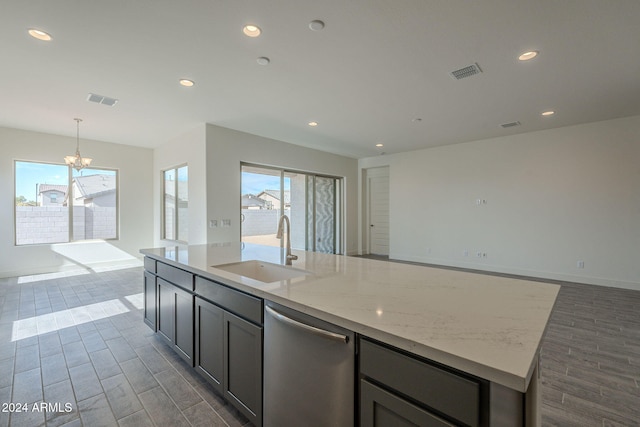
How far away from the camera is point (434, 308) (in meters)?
1.14

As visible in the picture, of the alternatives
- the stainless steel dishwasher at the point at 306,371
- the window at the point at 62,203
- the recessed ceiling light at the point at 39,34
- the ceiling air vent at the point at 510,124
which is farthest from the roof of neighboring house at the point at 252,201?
the ceiling air vent at the point at 510,124

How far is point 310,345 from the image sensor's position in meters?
1.21

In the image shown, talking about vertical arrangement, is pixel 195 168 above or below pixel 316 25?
below

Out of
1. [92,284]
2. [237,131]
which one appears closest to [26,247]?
[92,284]

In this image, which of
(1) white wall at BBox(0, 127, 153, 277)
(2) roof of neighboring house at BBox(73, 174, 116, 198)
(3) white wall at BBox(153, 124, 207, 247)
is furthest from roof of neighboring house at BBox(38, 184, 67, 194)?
(3) white wall at BBox(153, 124, 207, 247)

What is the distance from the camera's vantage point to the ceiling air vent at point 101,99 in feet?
12.4

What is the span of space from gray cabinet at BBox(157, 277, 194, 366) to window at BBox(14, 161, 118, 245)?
5.18m

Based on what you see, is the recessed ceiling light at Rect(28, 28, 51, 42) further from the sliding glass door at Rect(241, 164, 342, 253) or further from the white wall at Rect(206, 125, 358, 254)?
the sliding glass door at Rect(241, 164, 342, 253)

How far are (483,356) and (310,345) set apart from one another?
68cm

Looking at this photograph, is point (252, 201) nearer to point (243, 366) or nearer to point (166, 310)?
point (166, 310)

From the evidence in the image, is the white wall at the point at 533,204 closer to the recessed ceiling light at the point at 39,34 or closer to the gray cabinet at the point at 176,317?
the gray cabinet at the point at 176,317

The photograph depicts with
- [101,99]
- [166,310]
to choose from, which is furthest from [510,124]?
[101,99]

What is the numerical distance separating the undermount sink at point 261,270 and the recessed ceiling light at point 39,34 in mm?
2574

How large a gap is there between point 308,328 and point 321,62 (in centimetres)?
269
